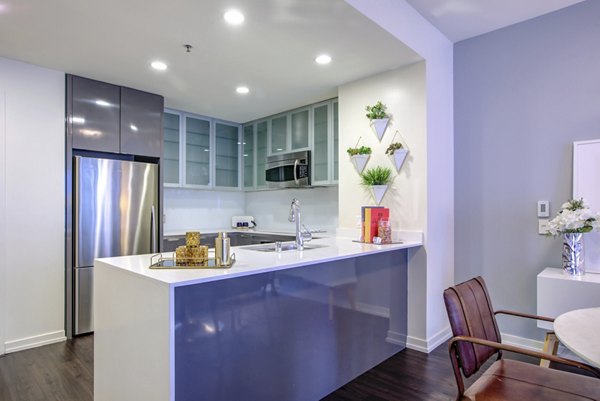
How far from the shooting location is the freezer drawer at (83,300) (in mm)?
3271

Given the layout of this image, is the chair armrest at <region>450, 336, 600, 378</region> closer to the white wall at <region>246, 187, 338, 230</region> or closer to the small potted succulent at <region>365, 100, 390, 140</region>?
the small potted succulent at <region>365, 100, 390, 140</region>

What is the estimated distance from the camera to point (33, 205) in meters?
3.08

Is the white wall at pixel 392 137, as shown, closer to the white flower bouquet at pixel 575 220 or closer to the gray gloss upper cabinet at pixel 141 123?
the white flower bouquet at pixel 575 220

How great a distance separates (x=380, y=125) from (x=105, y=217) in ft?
8.77

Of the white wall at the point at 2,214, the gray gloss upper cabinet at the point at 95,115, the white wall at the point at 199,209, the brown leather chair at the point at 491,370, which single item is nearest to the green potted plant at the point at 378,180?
the brown leather chair at the point at 491,370

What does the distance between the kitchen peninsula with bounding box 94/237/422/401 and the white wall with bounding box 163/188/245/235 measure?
114 inches

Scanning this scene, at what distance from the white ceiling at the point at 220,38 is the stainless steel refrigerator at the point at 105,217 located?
850 millimetres

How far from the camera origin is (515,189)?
298cm

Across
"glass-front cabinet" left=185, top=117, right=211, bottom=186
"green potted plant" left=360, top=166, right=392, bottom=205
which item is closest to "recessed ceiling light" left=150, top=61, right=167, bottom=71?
"glass-front cabinet" left=185, top=117, right=211, bottom=186

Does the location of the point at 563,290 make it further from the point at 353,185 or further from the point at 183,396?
the point at 183,396

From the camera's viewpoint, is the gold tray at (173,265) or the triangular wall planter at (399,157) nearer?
the gold tray at (173,265)

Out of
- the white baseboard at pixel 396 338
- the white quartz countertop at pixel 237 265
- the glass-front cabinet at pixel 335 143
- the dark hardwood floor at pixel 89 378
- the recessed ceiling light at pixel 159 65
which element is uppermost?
the recessed ceiling light at pixel 159 65

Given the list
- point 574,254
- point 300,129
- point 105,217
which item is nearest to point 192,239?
point 105,217

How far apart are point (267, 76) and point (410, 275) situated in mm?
2164
